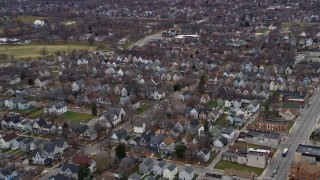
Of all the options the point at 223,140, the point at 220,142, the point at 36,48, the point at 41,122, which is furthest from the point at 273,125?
the point at 36,48

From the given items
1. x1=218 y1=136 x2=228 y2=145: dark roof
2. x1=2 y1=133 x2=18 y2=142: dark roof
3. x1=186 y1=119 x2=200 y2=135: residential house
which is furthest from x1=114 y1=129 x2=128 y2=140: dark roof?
x1=2 y1=133 x2=18 y2=142: dark roof

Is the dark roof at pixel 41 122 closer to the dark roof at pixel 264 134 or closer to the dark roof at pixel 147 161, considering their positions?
the dark roof at pixel 147 161

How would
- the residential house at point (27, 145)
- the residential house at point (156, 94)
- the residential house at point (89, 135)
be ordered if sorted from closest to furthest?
the residential house at point (27, 145) < the residential house at point (89, 135) < the residential house at point (156, 94)

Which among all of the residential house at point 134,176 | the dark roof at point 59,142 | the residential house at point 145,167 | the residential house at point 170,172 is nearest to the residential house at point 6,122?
the dark roof at point 59,142

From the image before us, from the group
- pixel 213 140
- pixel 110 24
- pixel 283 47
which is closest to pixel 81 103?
pixel 213 140

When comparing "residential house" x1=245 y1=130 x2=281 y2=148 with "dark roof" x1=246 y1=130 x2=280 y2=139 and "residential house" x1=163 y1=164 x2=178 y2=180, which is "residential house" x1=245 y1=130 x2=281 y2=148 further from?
"residential house" x1=163 y1=164 x2=178 y2=180

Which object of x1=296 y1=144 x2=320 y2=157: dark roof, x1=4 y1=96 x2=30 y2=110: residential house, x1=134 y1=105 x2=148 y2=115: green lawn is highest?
x1=296 y1=144 x2=320 y2=157: dark roof
